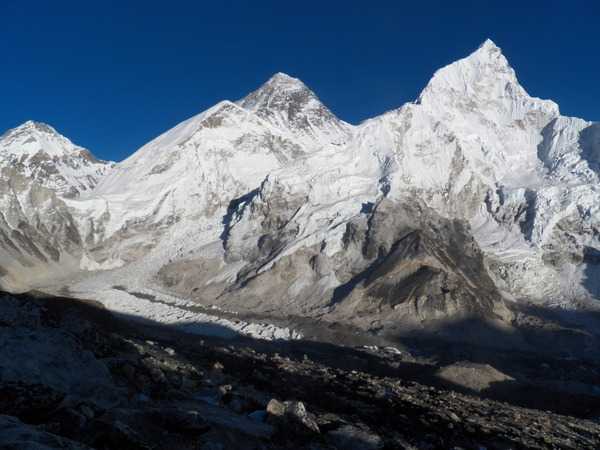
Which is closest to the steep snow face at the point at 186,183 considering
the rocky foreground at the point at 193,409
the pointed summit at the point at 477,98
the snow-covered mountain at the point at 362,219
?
the snow-covered mountain at the point at 362,219

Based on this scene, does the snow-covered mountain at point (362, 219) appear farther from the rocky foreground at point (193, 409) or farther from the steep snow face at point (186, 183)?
the rocky foreground at point (193, 409)

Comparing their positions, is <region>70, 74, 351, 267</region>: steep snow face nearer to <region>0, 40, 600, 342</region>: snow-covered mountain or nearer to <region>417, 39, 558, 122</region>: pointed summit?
<region>0, 40, 600, 342</region>: snow-covered mountain

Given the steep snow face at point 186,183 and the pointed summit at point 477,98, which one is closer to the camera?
the steep snow face at point 186,183

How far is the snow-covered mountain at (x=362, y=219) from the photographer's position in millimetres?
100688

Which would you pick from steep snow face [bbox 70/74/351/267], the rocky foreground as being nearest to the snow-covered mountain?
steep snow face [bbox 70/74/351/267]

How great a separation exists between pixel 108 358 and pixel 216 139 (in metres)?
166

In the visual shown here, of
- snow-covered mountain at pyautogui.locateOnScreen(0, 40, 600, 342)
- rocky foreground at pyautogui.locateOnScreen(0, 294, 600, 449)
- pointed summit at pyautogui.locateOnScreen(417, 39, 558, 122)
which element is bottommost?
rocky foreground at pyautogui.locateOnScreen(0, 294, 600, 449)

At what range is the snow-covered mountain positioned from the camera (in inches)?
3964

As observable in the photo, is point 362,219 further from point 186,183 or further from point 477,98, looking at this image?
point 477,98

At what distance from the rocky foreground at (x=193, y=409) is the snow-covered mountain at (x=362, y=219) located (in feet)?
190

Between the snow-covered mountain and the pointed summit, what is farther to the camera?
the pointed summit

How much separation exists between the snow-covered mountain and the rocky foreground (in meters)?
57.8

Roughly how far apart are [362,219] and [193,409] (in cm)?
10453

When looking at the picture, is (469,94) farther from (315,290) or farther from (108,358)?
(108,358)
